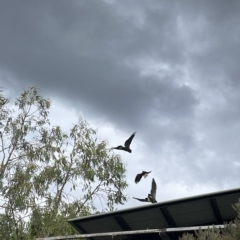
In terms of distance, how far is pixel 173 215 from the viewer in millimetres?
9969

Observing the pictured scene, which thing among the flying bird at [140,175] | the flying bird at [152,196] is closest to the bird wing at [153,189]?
the flying bird at [152,196]

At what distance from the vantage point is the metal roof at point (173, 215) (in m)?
9.22

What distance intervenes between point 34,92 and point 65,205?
18.3ft

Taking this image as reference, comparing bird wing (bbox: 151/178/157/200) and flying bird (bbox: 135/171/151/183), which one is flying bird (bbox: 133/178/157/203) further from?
flying bird (bbox: 135/171/151/183)

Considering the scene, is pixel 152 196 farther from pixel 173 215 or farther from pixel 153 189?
pixel 173 215

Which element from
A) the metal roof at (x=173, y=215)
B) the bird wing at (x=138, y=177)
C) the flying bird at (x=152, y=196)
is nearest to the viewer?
the metal roof at (x=173, y=215)

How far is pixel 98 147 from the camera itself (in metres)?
24.8

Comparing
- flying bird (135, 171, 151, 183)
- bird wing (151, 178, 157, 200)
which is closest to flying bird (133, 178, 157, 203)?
bird wing (151, 178, 157, 200)

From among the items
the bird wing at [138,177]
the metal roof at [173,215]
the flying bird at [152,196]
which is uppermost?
the bird wing at [138,177]

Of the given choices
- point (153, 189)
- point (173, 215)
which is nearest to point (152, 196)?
point (153, 189)

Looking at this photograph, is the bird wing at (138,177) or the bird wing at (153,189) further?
the bird wing at (138,177)

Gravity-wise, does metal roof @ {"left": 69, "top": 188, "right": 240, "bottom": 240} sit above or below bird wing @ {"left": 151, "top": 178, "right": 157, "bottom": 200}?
below

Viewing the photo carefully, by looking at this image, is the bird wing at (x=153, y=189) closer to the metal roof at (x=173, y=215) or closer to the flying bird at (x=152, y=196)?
the flying bird at (x=152, y=196)

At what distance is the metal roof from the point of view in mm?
9219
